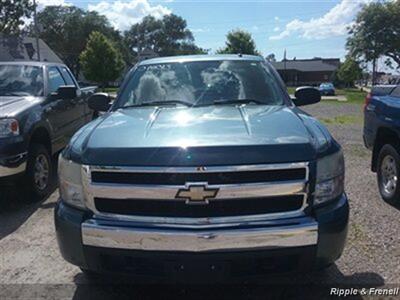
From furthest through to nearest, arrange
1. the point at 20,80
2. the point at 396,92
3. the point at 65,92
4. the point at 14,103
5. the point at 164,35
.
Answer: the point at 164,35, the point at 20,80, the point at 65,92, the point at 14,103, the point at 396,92

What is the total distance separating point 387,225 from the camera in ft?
16.1

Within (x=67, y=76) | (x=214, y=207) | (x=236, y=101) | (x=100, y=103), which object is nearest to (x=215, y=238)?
(x=214, y=207)

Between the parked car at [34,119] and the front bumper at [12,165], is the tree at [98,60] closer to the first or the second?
the parked car at [34,119]

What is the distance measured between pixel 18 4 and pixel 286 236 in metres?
51.0

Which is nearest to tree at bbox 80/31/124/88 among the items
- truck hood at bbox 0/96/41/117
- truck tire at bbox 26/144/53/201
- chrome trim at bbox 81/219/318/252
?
truck hood at bbox 0/96/41/117

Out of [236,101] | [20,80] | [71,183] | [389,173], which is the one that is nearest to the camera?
[71,183]

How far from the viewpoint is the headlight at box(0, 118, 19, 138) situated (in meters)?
5.44

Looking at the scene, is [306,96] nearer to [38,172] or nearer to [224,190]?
[224,190]

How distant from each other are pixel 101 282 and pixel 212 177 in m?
1.45

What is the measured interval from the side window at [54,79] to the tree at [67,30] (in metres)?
70.5

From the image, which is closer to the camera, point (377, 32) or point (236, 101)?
point (236, 101)

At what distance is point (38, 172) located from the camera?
6.11m

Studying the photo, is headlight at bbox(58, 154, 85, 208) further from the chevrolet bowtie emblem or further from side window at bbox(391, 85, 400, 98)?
side window at bbox(391, 85, 400, 98)

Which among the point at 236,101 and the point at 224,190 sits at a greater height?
the point at 236,101
